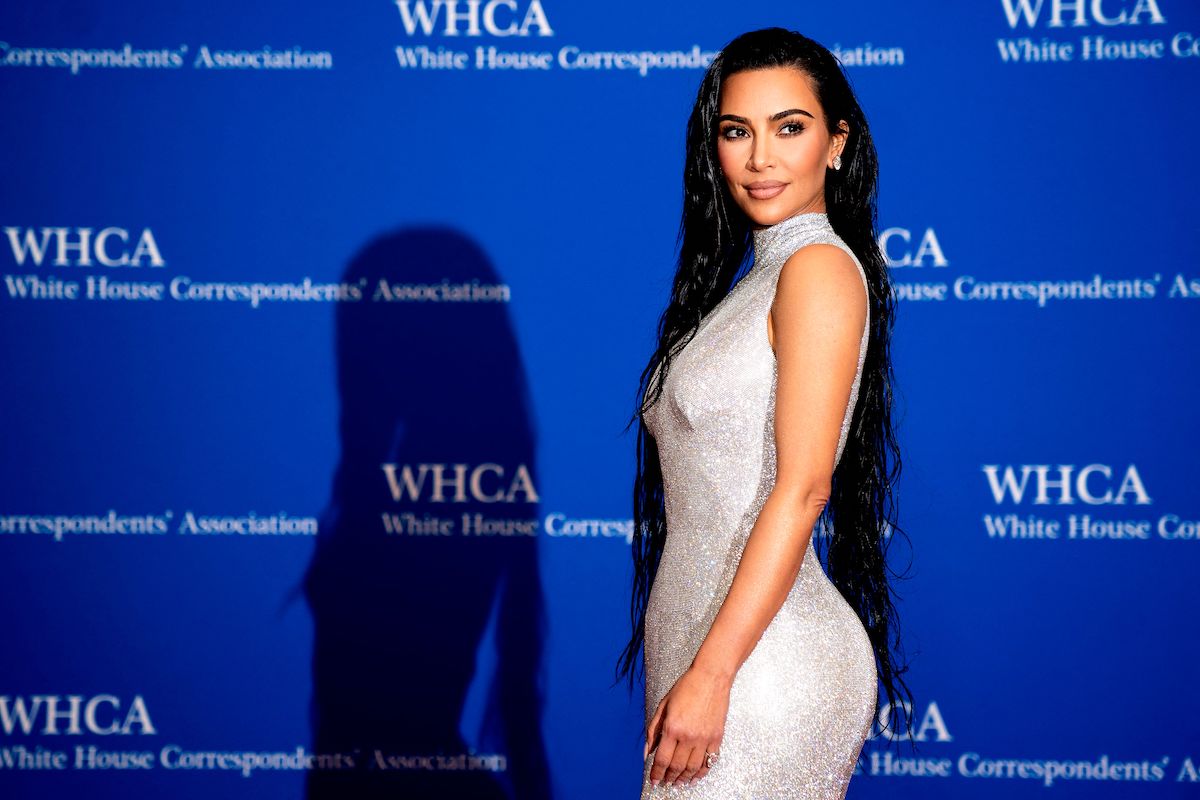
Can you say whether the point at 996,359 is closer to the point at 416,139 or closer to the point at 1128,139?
the point at 1128,139

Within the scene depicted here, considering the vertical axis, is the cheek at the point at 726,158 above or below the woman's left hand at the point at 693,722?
above

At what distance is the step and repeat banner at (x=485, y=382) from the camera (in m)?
3.12

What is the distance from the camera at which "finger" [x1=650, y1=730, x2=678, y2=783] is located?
56.2 inches

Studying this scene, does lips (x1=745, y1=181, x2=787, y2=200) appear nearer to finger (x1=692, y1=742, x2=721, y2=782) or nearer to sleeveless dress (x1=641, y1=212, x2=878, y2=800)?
sleeveless dress (x1=641, y1=212, x2=878, y2=800)

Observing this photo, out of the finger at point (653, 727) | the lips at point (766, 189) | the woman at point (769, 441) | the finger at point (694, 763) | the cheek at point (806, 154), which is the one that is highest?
the cheek at point (806, 154)

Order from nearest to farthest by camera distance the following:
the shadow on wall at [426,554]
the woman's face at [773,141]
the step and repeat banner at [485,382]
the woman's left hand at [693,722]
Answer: the woman's left hand at [693,722] < the woman's face at [773,141] < the step and repeat banner at [485,382] < the shadow on wall at [426,554]

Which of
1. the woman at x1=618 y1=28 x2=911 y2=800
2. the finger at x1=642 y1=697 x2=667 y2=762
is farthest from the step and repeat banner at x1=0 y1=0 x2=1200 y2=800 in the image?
the finger at x1=642 y1=697 x2=667 y2=762

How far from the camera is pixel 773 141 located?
163cm

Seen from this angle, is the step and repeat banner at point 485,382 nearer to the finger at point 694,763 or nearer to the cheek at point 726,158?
the cheek at point 726,158

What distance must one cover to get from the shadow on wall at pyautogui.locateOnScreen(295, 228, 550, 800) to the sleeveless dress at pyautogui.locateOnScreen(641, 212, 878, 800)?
1.60m

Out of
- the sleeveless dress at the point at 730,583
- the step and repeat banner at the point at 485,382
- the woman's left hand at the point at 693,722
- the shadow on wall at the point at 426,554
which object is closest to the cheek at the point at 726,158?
the sleeveless dress at the point at 730,583

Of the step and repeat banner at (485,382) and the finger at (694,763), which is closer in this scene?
the finger at (694,763)

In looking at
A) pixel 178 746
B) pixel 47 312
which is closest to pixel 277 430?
pixel 47 312

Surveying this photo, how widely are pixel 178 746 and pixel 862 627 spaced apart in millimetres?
2356
